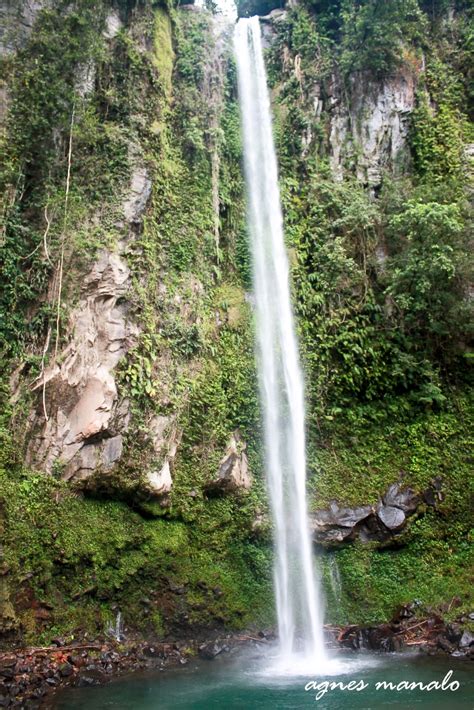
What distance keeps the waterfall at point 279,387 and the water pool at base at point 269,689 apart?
4.51ft

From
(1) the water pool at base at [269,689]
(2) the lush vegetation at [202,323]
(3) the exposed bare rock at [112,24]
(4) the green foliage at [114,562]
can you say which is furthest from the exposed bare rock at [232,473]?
(3) the exposed bare rock at [112,24]

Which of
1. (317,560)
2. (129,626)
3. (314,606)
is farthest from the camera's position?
(317,560)

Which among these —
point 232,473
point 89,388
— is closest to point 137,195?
point 89,388

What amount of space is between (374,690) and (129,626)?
14.2ft

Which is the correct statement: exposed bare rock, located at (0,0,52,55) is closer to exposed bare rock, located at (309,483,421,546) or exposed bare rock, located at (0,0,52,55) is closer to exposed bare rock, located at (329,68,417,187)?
exposed bare rock, located at (329,68,417,187)

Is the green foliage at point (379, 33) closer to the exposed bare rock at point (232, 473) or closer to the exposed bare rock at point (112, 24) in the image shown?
the exposed bare rock at point (112, 24)

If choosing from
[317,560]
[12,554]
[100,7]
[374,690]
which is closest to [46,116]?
[100,7]

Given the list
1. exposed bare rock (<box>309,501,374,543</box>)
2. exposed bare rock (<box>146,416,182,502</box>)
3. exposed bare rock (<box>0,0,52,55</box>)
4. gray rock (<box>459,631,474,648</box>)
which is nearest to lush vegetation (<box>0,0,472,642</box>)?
exposed bare rock (<box>146,416,182,502</box>)

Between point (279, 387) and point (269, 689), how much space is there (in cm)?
603

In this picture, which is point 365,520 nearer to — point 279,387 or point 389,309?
point 279,387

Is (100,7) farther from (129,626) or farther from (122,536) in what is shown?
(129,626)

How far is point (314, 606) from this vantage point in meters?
10.2

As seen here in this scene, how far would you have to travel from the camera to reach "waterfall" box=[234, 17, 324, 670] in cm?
1022

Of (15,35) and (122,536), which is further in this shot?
(15,35)
